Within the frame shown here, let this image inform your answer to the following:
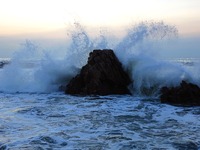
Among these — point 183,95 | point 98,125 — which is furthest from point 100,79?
point 98,125

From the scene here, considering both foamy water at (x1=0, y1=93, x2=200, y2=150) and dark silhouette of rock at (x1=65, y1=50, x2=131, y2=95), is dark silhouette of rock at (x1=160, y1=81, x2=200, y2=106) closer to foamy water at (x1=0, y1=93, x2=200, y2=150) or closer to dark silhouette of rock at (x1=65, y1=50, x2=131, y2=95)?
foamy water at (x1=0, y1=93, x2=200, y2=150)

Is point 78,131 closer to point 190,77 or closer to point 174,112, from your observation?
point 174,112

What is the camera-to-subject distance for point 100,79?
15719 millimetres

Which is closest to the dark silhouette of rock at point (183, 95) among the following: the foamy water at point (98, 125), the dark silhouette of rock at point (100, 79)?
the foamy water at point (98, 125)

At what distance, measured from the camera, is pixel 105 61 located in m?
16.5

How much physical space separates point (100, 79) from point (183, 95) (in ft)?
14.0

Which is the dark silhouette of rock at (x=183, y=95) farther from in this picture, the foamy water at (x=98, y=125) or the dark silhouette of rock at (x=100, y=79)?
Result: the dark silhouette of rock at (x=100, y=79)

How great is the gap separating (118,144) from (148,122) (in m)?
2.40

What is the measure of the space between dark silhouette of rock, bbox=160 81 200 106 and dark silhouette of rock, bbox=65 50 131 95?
329 cm

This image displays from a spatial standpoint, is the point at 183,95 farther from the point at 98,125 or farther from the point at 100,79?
the point at 98,125

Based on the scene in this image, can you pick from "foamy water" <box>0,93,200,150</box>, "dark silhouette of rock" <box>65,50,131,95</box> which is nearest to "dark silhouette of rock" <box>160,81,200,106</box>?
"foamy water" <box>0,93,200,150</box>

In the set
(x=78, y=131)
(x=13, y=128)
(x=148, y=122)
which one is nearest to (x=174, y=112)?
(x=148, y=122)

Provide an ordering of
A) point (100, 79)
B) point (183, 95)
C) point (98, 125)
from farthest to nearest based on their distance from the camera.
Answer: point (100, 79), point (183, 95), point (98, 125)

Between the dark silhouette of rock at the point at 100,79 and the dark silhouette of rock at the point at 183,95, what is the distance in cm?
329
